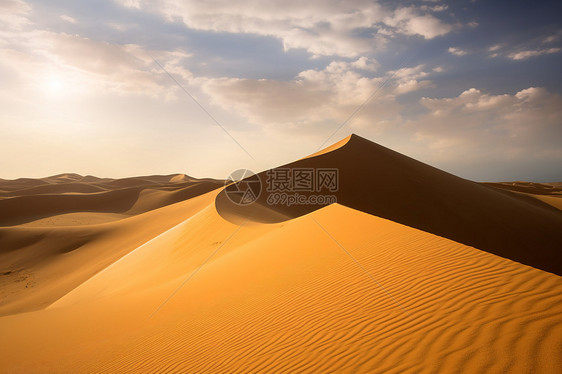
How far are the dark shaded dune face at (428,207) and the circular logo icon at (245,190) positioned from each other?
62cm

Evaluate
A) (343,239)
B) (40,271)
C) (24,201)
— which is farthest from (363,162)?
(24,201)

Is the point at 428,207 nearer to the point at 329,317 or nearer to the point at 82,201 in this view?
the point at 329,317

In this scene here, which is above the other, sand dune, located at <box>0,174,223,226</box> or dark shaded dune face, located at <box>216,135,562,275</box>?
dark shaded dune face, located at <box>216,135,562,275</box>

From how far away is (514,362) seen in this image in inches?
99.9

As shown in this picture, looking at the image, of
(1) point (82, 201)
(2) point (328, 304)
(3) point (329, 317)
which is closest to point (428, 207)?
(2) point (328, 304)

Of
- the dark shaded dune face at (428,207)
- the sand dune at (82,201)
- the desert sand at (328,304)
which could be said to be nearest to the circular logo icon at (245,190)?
the dark shaded dune face at (428,207)

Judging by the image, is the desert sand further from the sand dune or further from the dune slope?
the sand dune

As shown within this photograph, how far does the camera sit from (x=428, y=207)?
49.9ft

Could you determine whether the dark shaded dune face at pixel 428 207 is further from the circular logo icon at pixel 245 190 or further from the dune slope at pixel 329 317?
the dune slope at pixel 329 317

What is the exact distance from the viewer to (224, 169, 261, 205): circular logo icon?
22283 mm

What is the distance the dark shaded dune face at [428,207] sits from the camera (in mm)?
12320

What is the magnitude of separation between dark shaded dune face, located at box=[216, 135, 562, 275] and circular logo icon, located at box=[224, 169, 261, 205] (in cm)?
62

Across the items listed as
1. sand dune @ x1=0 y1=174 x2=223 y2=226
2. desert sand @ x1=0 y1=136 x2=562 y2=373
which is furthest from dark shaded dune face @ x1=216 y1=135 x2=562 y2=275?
sand dune @ x1=0 y1=174 x2=223 y2=226

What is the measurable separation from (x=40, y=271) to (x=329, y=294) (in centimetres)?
2217
